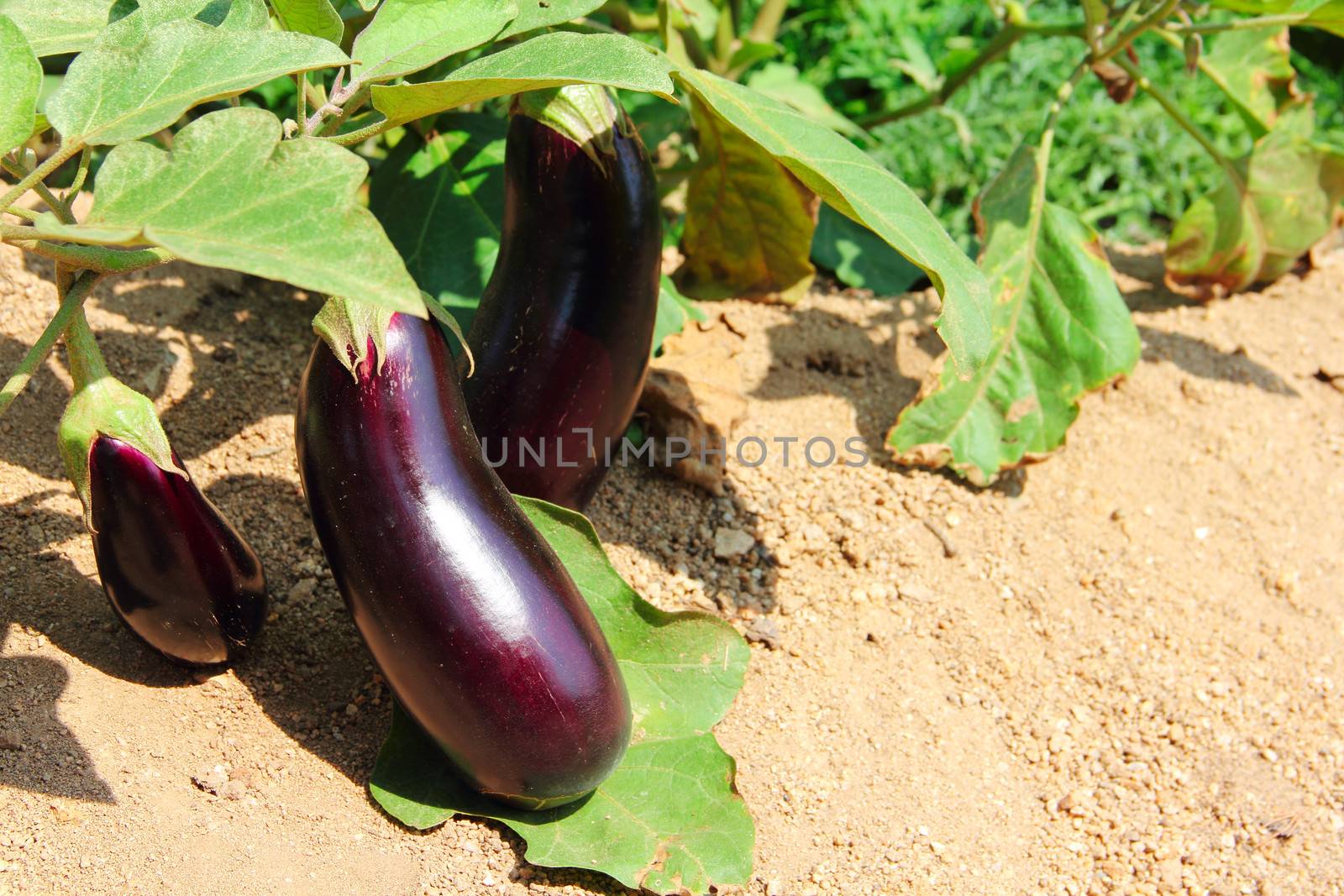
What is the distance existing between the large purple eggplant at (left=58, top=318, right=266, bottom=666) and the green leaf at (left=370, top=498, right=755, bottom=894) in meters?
0.20

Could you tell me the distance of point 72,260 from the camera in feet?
3.24

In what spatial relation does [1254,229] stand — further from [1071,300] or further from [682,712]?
[682,712]

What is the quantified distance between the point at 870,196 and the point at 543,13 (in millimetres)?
355

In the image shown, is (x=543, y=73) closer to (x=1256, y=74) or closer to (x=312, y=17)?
(x=312, y=17)

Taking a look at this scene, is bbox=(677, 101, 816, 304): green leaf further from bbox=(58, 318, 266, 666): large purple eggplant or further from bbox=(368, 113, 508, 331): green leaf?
bbox=(58, 318, 266, 666): large purple eggplant

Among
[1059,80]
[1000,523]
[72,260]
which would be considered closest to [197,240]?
[72,260]

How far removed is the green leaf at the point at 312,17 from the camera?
109cm

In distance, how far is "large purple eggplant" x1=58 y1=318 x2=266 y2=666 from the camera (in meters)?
1.04

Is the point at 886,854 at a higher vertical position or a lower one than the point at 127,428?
lower

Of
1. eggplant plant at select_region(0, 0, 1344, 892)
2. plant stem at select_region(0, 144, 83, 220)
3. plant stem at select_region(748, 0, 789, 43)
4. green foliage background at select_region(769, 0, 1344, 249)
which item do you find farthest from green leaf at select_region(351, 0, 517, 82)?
green foliage background at select_region(769, 0, 1344, 249)

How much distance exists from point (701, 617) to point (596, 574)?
0.38 ft

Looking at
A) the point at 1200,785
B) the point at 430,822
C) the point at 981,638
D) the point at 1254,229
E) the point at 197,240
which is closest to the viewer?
the point at 197,240

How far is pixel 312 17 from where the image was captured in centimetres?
110

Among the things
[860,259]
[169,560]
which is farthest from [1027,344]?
[169,560]
